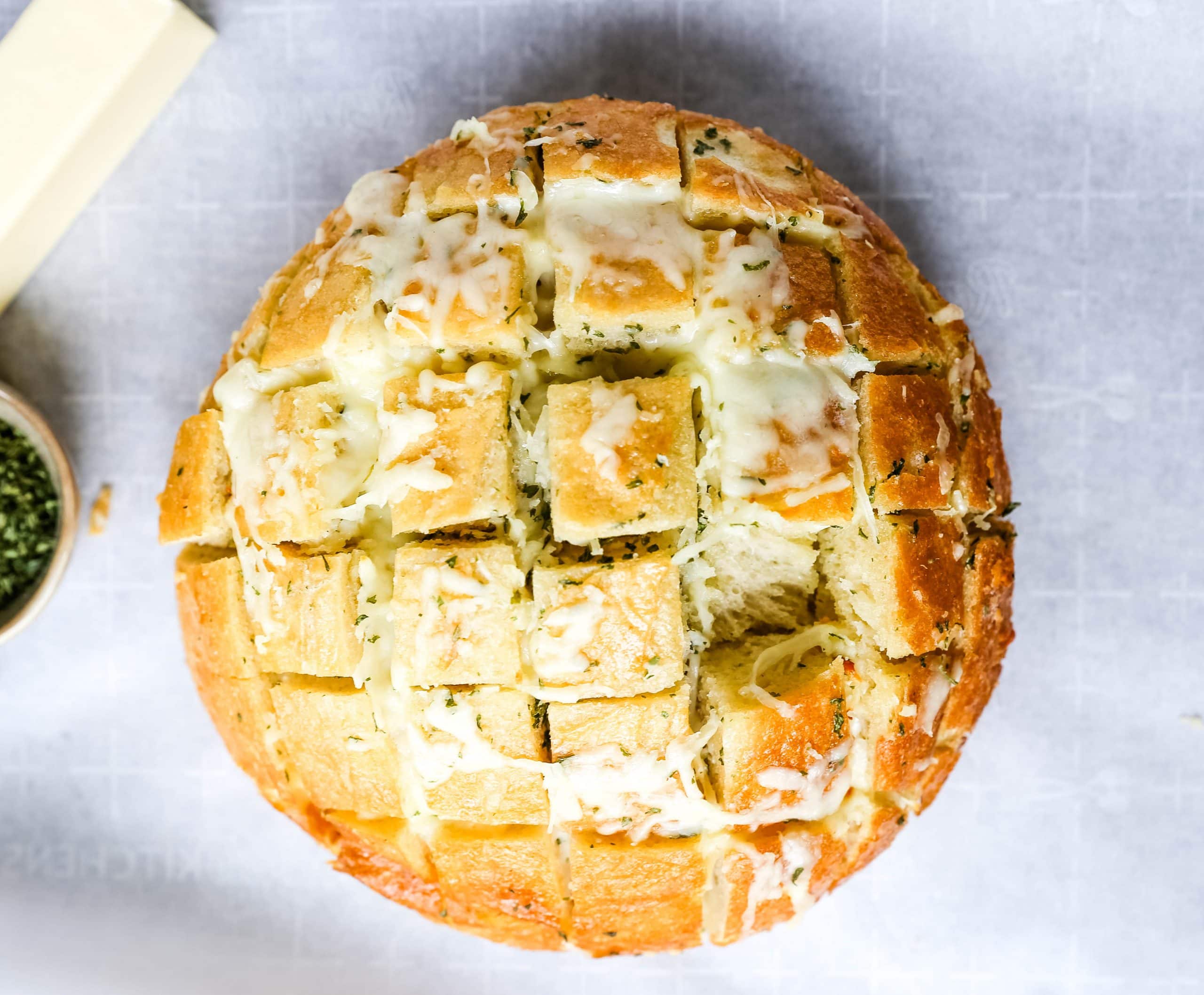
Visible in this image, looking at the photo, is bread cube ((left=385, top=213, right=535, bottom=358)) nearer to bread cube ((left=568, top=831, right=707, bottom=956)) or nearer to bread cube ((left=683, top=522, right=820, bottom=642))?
bread cube ((left=683, top=522, right=820, bottom=642))

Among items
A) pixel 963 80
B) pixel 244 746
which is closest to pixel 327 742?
pixel 244 746

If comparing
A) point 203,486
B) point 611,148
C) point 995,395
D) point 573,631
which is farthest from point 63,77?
point 995,395

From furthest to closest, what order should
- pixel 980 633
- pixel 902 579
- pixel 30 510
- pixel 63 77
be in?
pixel 30 510, pixel 63 77, pixel 980 633, pixel 902 579

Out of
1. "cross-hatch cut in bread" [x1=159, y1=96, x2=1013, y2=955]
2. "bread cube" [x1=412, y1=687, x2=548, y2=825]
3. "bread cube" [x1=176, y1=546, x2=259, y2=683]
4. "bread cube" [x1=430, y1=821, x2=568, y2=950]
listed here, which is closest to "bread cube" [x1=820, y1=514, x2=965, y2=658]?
"cross-hatch cut in bread" [x1=159, y1=96, x2=1013, y2=955]

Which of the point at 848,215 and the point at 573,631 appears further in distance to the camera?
the point at 848,215

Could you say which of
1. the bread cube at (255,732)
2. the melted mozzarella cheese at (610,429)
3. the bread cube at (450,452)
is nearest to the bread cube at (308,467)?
the bread cube at (450,452)

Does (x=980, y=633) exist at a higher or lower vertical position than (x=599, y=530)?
lower

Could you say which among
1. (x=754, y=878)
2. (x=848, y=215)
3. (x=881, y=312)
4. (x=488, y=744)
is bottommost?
(x=754, y=878)

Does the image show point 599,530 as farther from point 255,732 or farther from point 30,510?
point 30,510
